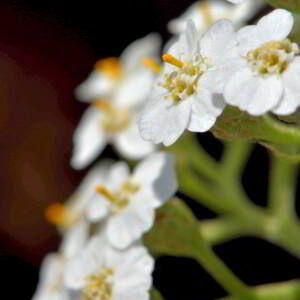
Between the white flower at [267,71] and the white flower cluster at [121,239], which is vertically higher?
the white flower at [267,71]

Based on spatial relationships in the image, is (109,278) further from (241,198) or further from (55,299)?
(241,198)

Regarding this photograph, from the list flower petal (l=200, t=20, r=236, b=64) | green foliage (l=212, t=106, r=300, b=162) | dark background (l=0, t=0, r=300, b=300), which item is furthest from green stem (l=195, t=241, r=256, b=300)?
dark background (l=0, t=0, r=300, b=300)

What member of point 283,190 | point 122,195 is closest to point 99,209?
point 122,195

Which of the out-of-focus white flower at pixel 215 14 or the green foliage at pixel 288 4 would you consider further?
the out-of-focus white flower at pixel 215 14

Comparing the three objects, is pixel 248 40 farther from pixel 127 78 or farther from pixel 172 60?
pixel 127 78

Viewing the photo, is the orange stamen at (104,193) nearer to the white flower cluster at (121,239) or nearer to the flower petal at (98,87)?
the white flower cluster at (121,239)

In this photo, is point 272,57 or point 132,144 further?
point 132,144

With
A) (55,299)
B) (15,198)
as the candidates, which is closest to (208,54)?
(55,299)

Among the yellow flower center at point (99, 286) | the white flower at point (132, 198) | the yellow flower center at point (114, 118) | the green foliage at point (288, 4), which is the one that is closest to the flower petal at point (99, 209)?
the white flower at point (132, 198)
